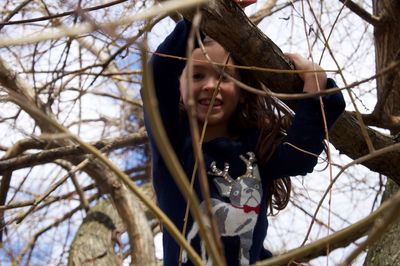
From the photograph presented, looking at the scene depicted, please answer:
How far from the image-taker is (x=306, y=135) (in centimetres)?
166

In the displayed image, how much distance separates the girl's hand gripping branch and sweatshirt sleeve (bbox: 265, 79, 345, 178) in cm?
4

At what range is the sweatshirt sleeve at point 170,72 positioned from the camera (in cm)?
168

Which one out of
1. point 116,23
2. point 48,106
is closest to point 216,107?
point 116,23

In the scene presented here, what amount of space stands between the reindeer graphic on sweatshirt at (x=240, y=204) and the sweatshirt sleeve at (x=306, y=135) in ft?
0.26

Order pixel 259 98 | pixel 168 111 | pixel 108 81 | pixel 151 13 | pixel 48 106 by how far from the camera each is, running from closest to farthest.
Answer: pixel 151 13
pixel 168 111
pixel 259 98
pixel 48 106
pixel 108 81

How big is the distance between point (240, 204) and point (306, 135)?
25cm

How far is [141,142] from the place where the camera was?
3303 millimetres

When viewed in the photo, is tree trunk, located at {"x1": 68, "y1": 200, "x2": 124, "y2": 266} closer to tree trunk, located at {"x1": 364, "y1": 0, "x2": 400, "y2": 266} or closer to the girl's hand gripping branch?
tree trunk, located at {"x1": 364, "y1": 0, "x2": 400, "y2": 266}

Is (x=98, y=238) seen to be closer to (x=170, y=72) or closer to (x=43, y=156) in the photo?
(x=43, y=156)

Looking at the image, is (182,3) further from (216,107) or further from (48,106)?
(48,106)

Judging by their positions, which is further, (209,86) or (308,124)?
(209,86)

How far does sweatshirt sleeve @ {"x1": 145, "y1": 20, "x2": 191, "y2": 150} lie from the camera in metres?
1.68

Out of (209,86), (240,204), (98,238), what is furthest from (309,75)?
(98,238)

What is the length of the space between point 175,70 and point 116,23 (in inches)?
37.7
